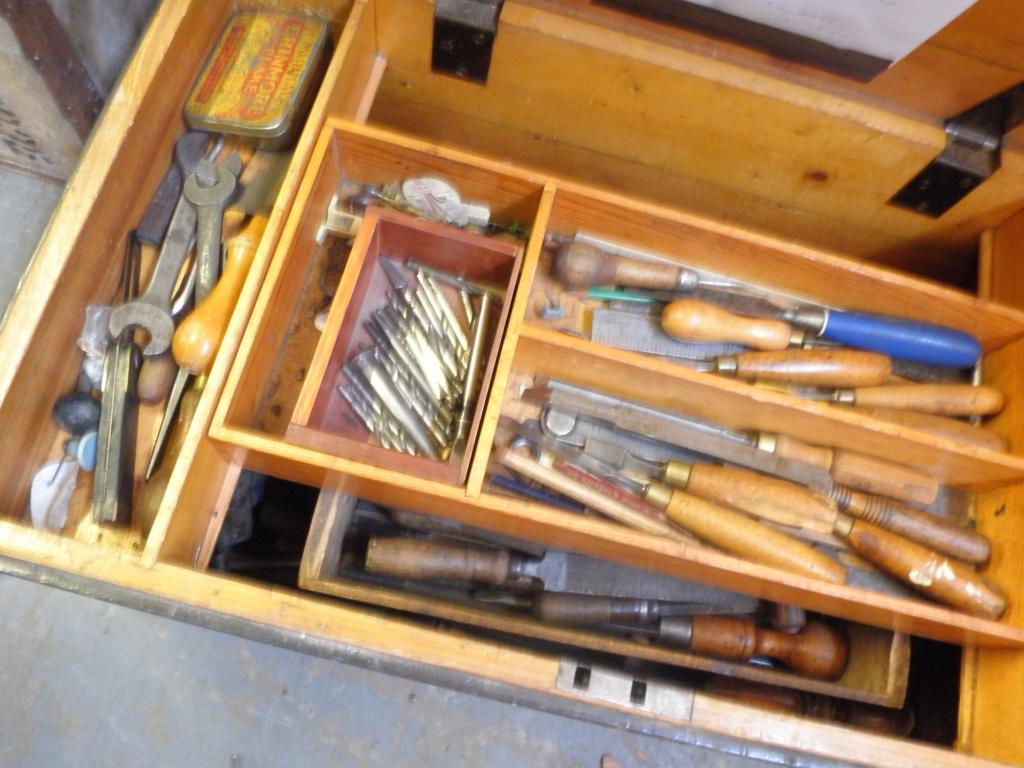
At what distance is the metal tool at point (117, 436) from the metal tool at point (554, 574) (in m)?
0.36

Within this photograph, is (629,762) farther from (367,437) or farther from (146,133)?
(146,133)

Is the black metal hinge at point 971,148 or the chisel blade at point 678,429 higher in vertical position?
the black metal hinge at point 971,148


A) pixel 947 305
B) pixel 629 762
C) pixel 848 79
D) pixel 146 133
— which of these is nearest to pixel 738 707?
pixel 629 762

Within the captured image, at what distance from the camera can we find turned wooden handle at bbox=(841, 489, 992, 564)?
1.03 meters

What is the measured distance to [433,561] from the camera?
1.09 m

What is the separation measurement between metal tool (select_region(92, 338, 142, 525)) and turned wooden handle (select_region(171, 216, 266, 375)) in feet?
0.23

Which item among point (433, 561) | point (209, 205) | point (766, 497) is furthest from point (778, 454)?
point (209, 205)

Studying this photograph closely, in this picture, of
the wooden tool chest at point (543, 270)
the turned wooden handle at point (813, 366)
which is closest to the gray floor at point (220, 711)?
the wooden tool chest at point (543, 270)

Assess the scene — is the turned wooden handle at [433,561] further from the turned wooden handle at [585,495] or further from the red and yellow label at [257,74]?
the red and yellow label at [257,74]

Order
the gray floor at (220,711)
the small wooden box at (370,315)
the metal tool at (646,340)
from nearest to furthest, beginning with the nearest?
the gray floor at (220,711)
the small wooden box at (370,315)
the metal tool at (646,340)

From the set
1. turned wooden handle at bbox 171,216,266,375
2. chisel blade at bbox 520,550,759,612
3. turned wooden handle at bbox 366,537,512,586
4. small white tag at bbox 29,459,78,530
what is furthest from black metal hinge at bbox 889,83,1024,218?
small white tag at bbox 29,459,78,530

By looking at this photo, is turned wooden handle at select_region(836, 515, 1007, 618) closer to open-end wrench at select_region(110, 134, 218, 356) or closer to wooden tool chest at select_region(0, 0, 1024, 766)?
wooden tool chest at select_region(0, 0, 1024, 766)

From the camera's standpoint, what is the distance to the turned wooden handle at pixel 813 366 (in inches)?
41.5

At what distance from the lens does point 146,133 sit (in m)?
0.99
